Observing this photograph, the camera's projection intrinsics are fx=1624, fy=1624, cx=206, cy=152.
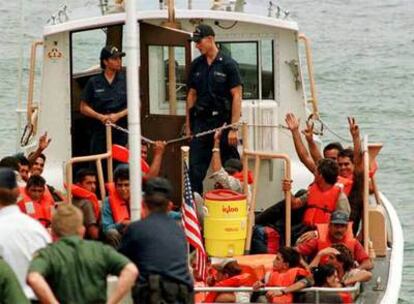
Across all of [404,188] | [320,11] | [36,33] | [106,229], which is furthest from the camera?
[320,11]

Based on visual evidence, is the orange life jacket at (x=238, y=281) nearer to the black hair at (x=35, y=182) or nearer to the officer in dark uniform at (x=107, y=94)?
the black hair at (x=35, y=182)

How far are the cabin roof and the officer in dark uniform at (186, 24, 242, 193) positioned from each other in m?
0.68

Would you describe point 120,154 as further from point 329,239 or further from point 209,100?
point 329,239

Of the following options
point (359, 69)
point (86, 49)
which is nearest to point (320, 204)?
point (86, 49)

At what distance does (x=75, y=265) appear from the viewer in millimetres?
10391

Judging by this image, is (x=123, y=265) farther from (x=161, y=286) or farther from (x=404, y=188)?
(x=404, y=188)

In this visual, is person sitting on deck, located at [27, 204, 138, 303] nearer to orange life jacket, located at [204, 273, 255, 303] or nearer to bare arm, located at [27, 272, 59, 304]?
bare arm, located at [27, 272, 59, 304]

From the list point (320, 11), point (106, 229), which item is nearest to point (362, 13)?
point (320, 11)

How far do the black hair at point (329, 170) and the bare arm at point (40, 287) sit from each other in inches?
188

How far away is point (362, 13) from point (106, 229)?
94.1 ft

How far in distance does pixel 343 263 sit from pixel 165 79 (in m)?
3.85

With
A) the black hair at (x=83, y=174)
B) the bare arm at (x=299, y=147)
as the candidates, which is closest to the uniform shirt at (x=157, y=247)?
the black hair at (x=83, y=174)

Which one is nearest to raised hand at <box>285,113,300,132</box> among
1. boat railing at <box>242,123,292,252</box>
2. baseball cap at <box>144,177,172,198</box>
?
boat railing at <box>242,123,292,252</box>

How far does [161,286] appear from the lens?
11031 mm
